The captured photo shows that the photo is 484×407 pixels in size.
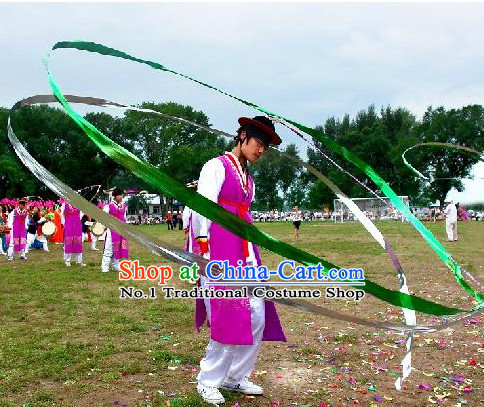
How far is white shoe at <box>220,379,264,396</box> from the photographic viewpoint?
457cm

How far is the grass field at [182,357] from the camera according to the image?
455 cm

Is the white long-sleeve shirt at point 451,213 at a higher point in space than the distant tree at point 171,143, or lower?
lower

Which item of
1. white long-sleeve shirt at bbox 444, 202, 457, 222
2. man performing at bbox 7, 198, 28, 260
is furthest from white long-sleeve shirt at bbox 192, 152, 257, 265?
white long-sleeve shirt at bbox 444, 202, 457, 222

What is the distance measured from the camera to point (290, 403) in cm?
438

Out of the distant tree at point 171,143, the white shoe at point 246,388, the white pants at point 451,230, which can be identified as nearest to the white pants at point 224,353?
the white shoe at point 246,388

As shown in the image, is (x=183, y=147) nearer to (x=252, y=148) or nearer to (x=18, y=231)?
(x=18, y=231)

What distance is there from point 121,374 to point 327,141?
3.08m

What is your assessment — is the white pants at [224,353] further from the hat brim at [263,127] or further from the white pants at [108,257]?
the white pants at [108,257]

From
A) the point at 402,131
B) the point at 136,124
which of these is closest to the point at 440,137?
the point at 402,131

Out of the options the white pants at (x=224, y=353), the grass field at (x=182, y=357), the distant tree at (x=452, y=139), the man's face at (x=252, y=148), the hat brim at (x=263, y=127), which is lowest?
the grass field at (x=182, y=357)

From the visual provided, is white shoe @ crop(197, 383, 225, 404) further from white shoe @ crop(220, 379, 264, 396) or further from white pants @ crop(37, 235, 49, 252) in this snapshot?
white pants @ crop(37, 235, 49, 252)

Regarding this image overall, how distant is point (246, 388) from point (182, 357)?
129 cm

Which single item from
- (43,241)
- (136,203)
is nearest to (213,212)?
(43,241)

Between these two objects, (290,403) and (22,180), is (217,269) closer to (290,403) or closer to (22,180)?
(290,403)
